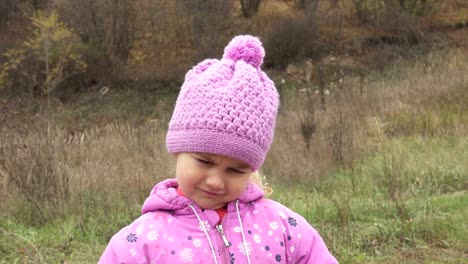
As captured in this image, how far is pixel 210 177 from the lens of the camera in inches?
72.5

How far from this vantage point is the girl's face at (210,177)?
6.08ft

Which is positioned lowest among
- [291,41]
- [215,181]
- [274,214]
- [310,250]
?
[291,41]

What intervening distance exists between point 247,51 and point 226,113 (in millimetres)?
271

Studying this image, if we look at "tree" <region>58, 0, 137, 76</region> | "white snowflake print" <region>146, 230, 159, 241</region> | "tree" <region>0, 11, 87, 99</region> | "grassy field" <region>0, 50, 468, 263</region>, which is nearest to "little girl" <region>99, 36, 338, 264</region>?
"white snowflake print" <region>146, 230, 159, 241</region>

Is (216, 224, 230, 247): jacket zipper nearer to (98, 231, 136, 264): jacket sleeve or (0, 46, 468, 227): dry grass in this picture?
(98, 231, 136, 264): jacket sleeve

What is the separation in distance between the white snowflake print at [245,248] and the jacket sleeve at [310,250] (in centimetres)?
16

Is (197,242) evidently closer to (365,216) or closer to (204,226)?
(204,226)

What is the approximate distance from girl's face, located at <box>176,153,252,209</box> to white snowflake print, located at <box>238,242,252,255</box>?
0.13m

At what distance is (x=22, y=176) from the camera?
5965 mm

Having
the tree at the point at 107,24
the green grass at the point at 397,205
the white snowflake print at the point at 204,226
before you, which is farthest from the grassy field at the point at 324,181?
the tree at the point at 107,24

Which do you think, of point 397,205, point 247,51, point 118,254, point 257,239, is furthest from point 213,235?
point 397,205

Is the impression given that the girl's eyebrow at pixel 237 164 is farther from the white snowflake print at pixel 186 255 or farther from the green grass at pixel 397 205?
the green grass at pixel 397 205

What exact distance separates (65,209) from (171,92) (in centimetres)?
1810

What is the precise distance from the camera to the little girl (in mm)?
1858
